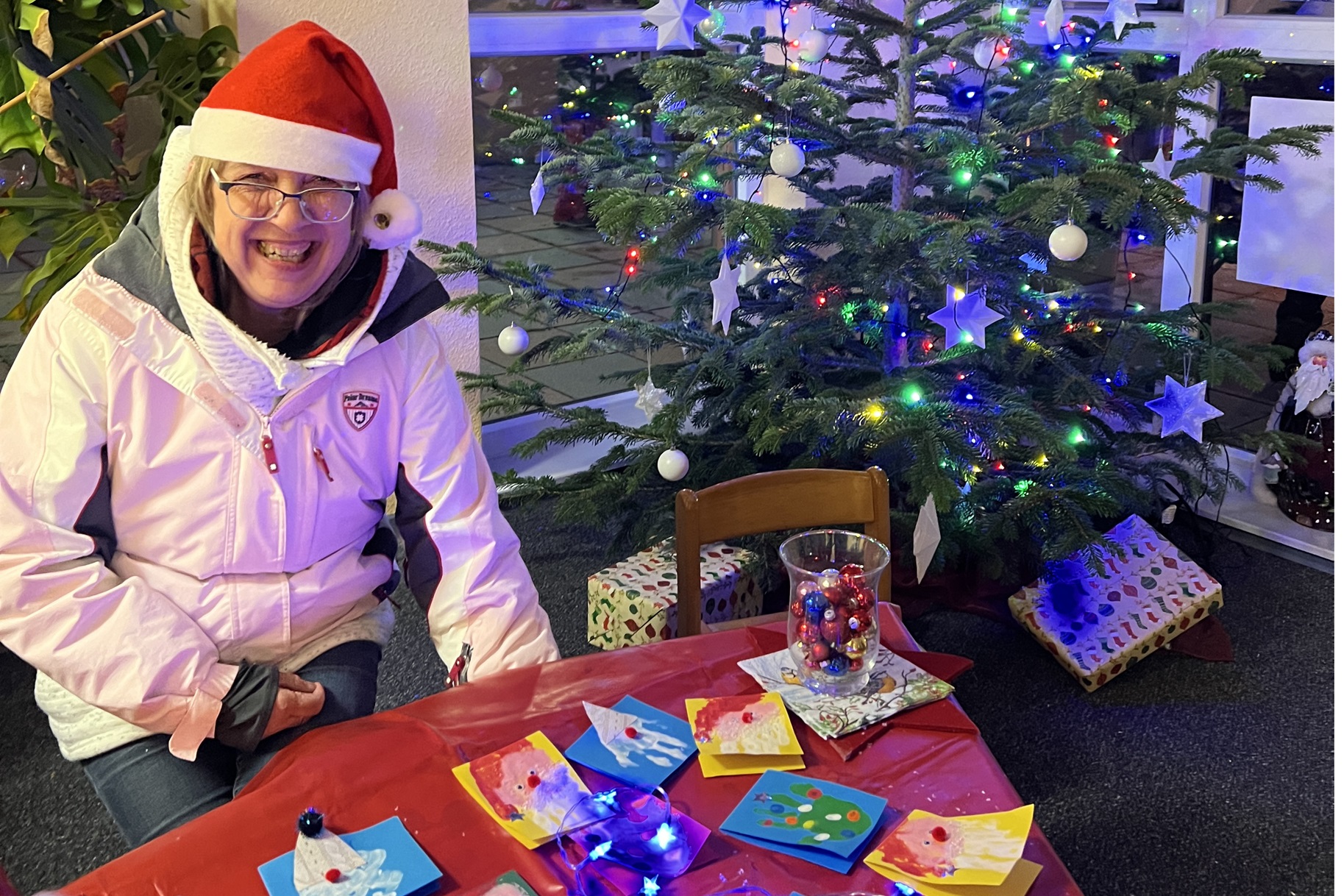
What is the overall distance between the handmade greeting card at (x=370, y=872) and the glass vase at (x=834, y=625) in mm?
454

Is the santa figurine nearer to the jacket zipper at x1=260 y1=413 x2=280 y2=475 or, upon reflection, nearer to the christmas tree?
the christmas tree

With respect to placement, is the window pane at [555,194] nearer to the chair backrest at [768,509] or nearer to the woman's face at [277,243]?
the chair backrest at [768,509]

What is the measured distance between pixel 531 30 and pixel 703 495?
219cm

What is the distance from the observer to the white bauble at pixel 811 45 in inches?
95.0

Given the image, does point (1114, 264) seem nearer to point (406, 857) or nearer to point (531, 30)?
point (531, 30)

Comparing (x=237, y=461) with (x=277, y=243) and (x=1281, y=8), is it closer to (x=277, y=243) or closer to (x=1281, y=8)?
(x=277, y=243)

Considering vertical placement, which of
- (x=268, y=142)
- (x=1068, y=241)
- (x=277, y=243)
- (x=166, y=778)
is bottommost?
(x=166, y=778)

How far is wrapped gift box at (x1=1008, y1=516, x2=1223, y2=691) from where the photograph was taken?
257cm

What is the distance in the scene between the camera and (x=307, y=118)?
145 centimetres

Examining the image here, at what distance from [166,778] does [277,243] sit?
2.17ft

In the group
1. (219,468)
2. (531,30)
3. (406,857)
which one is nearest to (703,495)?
(219,468)

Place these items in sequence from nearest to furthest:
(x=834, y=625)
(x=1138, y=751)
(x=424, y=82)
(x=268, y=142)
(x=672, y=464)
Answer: (x=834, y=625), (x=268, y=142), (x=1138, y=751), (x=672, y=464), (x=424, y=82)

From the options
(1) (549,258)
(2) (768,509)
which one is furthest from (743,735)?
(1) (549,258)

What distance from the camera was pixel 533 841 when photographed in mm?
1072
